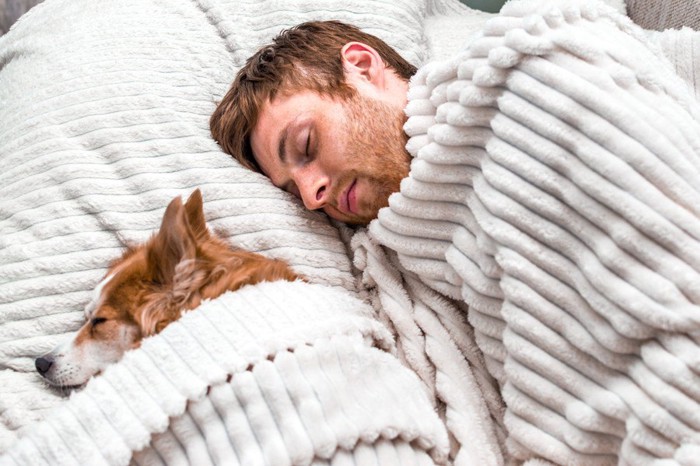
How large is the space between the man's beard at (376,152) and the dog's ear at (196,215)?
0.32 metres

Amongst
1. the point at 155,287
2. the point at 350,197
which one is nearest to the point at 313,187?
the point at 350,197

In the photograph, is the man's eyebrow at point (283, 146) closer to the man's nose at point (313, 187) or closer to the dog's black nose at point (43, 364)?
the man's nose at point (313, 187)

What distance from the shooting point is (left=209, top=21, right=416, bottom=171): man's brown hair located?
1.74 meters

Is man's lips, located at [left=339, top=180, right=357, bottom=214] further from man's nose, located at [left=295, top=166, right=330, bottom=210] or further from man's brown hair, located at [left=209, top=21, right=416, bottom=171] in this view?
man's brown hair, located at [left=209, top=21, right=416, bottom=171]

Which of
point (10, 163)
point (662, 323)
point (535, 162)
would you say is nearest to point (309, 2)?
point (10, 163)

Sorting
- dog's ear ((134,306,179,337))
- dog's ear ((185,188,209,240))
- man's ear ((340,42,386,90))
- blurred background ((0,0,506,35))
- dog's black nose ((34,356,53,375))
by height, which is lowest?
dog's black nose ((34,356,53,375))

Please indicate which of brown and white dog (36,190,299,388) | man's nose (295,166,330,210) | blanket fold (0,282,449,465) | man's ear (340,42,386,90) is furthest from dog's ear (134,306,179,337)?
man's ear (340,42,386,90)

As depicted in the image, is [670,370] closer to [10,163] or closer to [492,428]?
[492,428]

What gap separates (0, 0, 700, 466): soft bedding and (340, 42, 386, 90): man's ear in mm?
146

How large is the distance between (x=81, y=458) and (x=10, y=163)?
0.89 meters

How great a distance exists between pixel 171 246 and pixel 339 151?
1.43 feet

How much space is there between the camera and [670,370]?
1102 millimetres

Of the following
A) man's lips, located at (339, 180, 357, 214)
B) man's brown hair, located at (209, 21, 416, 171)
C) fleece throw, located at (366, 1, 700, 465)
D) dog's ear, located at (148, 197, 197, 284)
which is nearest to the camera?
fleece throw, located at (366, 1, 700, 465)

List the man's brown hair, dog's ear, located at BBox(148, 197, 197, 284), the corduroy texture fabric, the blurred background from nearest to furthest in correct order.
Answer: dog's ear, located at BBox(148, 197, 197, 284)
the corduroy texture fabric
the man's brown hair
the blurred background
